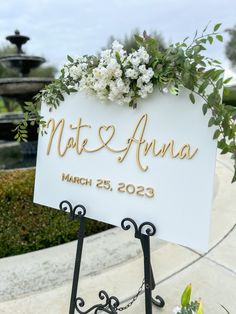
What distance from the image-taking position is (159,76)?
4.03ft

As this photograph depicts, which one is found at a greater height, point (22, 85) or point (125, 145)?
point (22, 85)

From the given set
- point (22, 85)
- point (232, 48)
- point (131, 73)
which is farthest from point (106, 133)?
point (232, 48)

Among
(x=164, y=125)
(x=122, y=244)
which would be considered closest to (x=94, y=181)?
(x=164, y=125)

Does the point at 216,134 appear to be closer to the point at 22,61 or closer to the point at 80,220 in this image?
the point at 80,220

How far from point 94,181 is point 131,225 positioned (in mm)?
270

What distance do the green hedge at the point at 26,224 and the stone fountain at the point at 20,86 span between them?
5.02 ft

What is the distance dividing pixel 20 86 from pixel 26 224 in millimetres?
1917

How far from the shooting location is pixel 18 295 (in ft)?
6.53

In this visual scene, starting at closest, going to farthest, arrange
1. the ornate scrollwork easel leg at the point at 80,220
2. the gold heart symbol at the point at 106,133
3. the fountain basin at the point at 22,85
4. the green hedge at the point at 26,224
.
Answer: the gold heart symbol at the point at 106,133 → the ornate scrollwork easel leg at the point at 80,220 → the green hedge at the point at 26,224 → the fountain basin at the point at 22,85

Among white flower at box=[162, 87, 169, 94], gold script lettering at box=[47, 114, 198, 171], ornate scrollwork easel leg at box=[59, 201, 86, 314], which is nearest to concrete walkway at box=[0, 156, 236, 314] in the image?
ornate scrollwork easel leg at box=[59, 201, 86, 314]

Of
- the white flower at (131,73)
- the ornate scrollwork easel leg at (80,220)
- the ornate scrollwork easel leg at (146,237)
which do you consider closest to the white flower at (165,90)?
the white flower at (131,73)

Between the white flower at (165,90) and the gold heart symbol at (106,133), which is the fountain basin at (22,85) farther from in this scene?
the white flower at (165,90)

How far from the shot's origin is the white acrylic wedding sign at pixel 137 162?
1.23 metres

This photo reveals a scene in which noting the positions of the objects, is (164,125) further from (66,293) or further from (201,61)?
(66,293)
